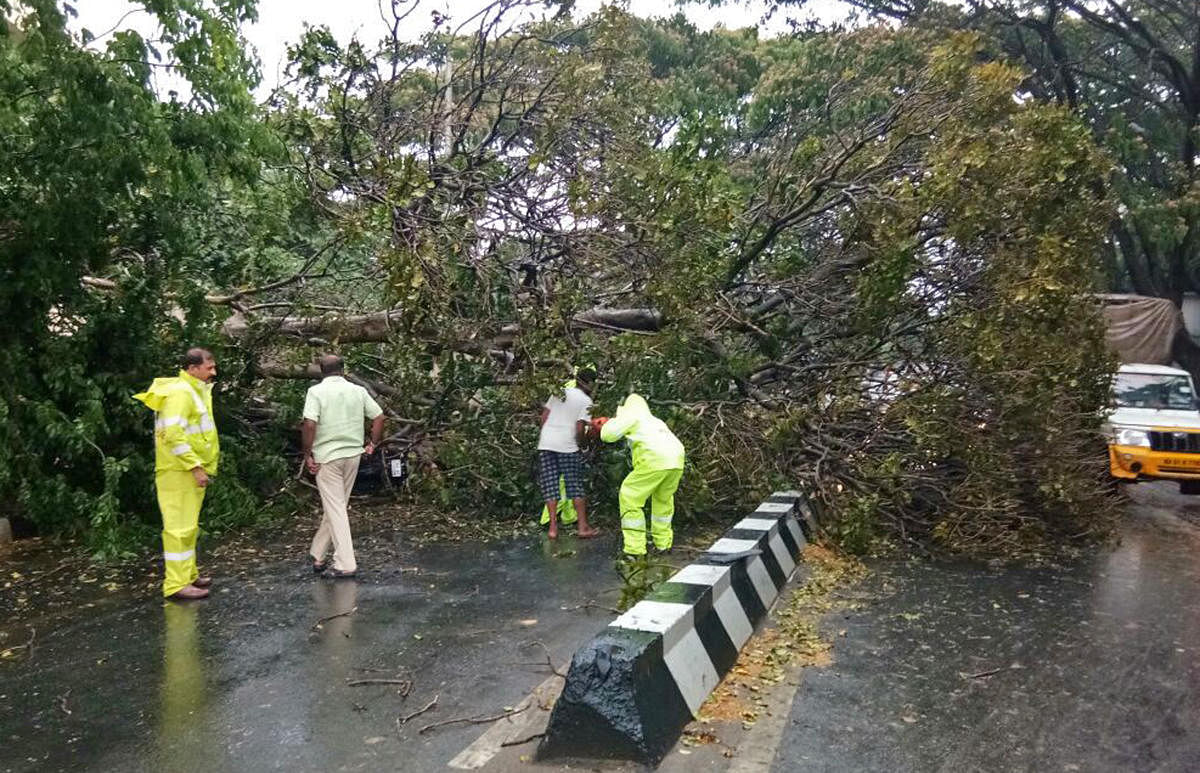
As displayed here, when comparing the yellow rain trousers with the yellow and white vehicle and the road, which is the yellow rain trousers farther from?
the yellow and white vehicle

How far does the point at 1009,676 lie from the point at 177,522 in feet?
15.9

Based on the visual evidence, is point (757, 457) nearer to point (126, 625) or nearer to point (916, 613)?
point (916, 613)

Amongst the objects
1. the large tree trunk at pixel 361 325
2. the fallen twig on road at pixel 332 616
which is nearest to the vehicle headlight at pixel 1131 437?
the large tree trunk at pixel 361 325

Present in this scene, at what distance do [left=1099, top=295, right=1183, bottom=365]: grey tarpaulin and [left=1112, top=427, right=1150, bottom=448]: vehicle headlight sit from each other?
4652 millimetres

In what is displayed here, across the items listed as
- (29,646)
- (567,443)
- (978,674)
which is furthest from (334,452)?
(978,674)

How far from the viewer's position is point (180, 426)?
5961 millimetres

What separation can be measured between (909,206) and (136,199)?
6541mm

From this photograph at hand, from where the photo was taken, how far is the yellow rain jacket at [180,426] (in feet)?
19.5

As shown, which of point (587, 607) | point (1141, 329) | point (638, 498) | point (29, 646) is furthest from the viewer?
point (1141, 329)

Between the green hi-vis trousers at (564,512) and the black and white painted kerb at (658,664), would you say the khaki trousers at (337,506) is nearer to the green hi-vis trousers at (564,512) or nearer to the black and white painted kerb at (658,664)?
the green hi-vis trousers at (564,512)

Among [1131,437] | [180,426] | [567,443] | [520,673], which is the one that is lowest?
[520,673]

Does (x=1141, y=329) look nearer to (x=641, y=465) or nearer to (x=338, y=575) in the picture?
(x=641, y=465)

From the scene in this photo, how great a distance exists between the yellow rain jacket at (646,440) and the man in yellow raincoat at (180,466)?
8.75ft

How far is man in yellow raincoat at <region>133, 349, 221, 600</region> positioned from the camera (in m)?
5.98
